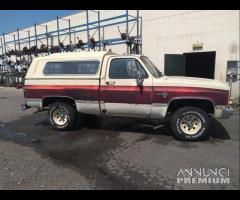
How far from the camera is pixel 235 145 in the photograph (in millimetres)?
5707

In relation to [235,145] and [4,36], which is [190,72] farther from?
[4,36]

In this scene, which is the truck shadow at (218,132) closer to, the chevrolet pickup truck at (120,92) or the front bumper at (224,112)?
the chevrolet pickup truck at (120,92)

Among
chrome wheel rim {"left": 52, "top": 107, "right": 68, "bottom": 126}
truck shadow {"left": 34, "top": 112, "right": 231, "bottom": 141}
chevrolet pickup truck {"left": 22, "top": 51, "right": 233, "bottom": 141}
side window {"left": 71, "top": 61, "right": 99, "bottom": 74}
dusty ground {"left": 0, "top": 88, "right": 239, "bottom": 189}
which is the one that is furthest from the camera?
chrome wheel rim {"left": 52, "top": 107, "right": 68, "bottom": 126}

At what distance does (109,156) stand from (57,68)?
10.3 ft

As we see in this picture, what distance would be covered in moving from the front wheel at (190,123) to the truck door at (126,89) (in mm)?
710

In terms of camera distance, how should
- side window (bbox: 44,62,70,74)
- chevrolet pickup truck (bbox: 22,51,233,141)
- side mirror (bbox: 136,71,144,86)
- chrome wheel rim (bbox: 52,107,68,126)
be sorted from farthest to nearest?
1. chrome wheel rim (bbox: 52,107,68,126)
2. side window (bbox: 44,62,70,74)
3. side mirror (bbox: 136,71,144,86)
4. chevrolet pickup truck (bbox: 22,51,233,141)

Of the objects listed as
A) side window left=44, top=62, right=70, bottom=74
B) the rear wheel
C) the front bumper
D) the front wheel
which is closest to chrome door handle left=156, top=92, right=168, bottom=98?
the front wheel

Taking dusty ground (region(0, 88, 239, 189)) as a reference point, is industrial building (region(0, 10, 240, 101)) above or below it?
above

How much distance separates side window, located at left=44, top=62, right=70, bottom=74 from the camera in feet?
23.4

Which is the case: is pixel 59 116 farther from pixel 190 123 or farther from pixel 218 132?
pixel 218 132

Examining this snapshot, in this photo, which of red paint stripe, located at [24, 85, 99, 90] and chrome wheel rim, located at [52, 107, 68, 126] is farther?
chrome wheel rim, located at [52, 107, 68, 126]

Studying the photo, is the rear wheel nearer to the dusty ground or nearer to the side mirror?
the dusty ground

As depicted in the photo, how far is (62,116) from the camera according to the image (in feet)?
24.2

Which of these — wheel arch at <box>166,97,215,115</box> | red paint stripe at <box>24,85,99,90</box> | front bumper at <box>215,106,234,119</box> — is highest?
red paint stripe at <box>24,85,99,90</box>
